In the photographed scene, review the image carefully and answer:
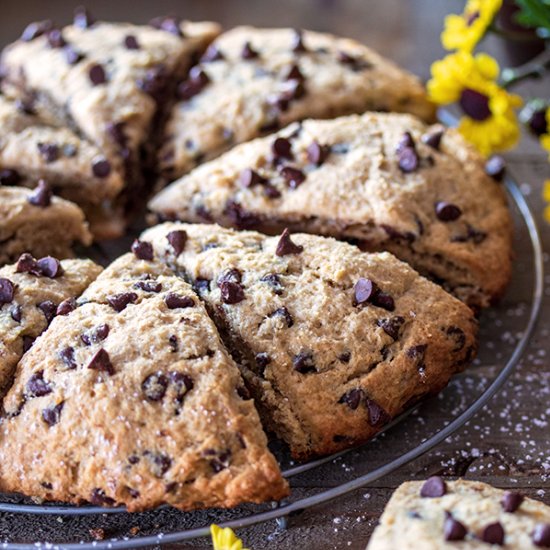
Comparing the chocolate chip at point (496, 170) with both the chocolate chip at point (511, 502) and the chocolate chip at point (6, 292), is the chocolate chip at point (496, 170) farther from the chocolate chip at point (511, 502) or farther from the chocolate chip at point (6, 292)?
the chocolate chip at point (6, 292)

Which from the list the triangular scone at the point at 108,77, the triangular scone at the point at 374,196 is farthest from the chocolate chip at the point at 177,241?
the triangular scone at the point at 108,77

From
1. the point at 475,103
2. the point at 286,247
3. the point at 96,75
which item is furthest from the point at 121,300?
the point at 475,103

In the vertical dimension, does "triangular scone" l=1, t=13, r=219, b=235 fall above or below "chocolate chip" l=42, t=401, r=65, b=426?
above

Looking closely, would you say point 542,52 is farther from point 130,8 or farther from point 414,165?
point 130,8

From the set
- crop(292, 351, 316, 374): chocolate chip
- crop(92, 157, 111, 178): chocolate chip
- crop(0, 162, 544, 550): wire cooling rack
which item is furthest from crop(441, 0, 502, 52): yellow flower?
crop(292, 351, 316, 374): chocolate chip

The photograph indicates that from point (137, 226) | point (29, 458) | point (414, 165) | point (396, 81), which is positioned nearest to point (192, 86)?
point (137, 226)

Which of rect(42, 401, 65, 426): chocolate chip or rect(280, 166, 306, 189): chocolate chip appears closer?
rect(42, 401, 65, 426): chocolate chip

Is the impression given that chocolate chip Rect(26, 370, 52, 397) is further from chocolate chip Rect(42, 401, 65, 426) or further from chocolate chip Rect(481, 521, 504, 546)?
chocolate chip Rect(481, 521, 504, 546)
